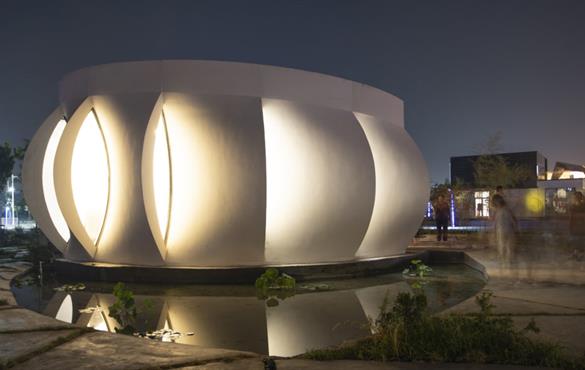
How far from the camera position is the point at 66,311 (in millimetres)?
7633

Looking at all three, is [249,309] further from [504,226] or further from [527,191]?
[527,191]

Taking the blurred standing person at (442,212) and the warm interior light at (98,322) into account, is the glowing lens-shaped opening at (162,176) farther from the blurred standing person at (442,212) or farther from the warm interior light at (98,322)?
the blurred standing person at (442,212)

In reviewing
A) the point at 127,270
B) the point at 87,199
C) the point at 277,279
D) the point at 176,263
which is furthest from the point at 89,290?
the point at 277,279

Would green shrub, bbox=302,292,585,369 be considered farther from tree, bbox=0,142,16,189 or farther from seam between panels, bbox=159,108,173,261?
tree, bbox=0,142,16,189

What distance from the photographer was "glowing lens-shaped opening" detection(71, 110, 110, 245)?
11.2 m

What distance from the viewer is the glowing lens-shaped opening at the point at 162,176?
10461mm

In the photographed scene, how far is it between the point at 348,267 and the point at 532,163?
4784 centimetres

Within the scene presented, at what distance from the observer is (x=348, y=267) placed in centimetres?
1102

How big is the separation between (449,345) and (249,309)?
148 inches

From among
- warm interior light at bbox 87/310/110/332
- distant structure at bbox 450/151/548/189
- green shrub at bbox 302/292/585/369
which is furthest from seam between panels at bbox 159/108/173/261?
distant structure at bbox 450/151/548/189

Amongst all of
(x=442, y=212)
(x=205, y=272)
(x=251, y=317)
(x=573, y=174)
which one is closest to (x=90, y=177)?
(x=205, y=272)

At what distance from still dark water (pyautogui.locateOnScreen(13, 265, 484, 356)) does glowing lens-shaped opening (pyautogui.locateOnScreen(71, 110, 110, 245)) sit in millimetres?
1393

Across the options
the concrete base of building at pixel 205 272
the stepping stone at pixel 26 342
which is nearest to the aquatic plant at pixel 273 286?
the concrete base of building at pixel 205 272

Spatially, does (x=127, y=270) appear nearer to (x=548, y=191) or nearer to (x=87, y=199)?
(x=87, y=199)
